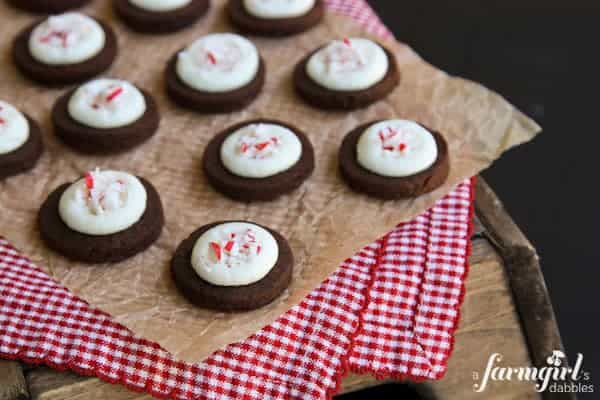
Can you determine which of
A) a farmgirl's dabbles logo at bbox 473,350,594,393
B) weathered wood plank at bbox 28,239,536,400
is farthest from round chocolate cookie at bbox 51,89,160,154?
a farmgirl's dabbles logo at bbox 473,350,594,393

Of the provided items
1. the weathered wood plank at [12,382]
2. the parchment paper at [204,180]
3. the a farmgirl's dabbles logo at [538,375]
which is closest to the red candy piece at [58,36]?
the parchment paper at [204,180]

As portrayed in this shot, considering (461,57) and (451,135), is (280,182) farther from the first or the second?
(461,57)

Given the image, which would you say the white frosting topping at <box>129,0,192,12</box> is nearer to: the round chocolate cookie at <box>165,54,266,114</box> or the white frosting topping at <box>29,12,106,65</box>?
the white frosting topping at <box>29,12,106,65</box>

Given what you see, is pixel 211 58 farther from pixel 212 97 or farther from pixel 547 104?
pixel 547 104

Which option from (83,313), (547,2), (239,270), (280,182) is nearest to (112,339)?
(83,313)

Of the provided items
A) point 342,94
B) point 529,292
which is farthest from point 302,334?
point 342,94

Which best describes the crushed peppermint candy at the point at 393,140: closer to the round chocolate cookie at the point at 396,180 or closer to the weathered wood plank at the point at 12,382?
the round chocolate cookie at the point at 396,180
